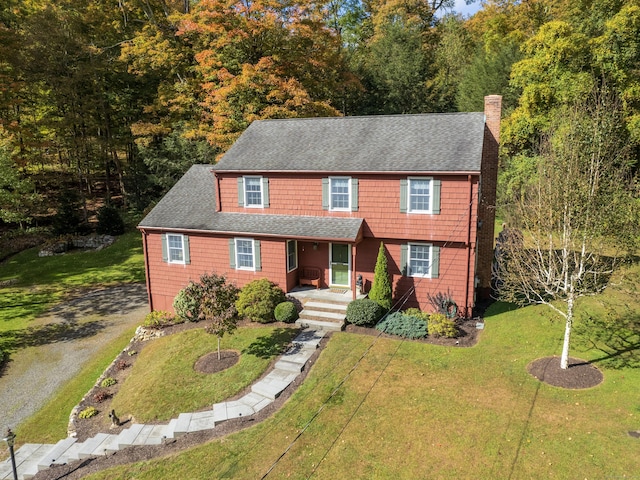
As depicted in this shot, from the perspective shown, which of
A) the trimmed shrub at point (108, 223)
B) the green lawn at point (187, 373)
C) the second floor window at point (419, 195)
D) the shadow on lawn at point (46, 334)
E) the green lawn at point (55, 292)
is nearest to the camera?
the green lawn at point (187, 373)

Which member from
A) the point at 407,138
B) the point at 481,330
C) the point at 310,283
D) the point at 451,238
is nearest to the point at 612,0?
the point at 407,138

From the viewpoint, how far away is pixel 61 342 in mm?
20203

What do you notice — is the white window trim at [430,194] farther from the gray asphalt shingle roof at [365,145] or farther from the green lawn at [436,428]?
the green lawn at [436,428]

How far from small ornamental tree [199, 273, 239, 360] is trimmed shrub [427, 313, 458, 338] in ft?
23.7

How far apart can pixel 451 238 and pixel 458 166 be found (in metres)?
2.77

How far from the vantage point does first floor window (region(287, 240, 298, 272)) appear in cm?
1897

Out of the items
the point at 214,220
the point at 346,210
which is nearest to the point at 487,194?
the point at 346,210

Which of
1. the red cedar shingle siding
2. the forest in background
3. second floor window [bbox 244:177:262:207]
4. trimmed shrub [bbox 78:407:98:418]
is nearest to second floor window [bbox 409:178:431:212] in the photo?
the red cedar shingle siding

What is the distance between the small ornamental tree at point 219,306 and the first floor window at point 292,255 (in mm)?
3895

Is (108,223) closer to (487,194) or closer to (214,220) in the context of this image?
(214,220)

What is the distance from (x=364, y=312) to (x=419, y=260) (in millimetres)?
3238

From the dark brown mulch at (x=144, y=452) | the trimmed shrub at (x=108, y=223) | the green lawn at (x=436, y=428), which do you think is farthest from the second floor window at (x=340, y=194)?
the trimmed shrub at (x=108, y=223)

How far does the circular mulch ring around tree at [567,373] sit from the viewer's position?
39.6 feet

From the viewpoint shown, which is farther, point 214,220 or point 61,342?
point 61,342
